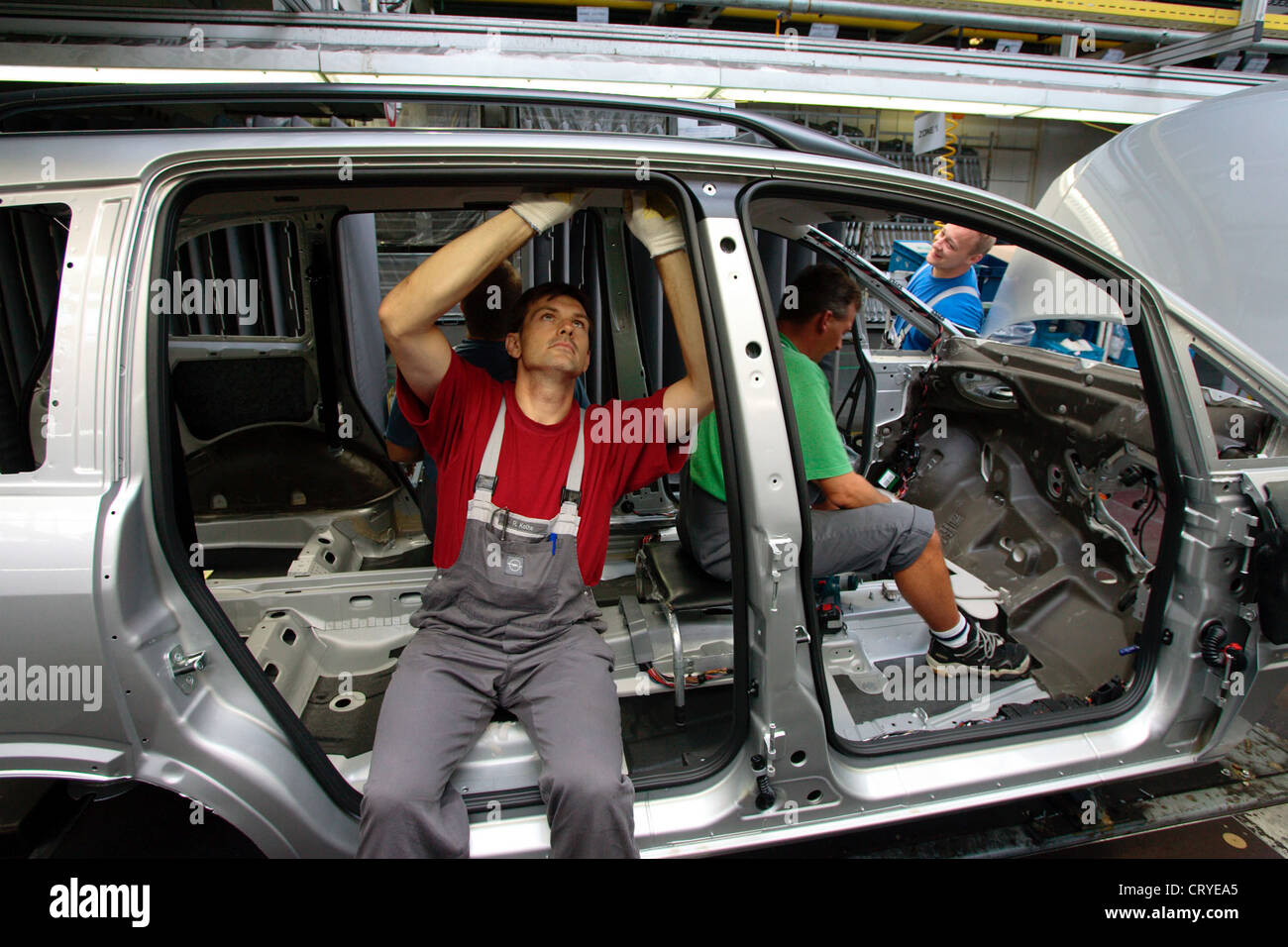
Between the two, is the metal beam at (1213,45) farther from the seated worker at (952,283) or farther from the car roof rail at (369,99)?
the car roof rail at (369,99)

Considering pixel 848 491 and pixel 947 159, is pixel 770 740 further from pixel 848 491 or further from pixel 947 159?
pixel 947 159

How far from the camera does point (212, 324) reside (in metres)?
3.77

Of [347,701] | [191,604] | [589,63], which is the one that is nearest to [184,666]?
[191,604]

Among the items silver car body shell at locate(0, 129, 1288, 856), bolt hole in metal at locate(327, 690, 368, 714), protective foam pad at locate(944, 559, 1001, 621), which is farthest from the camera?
protective foam pad at locate(944, 559, 1001, 621)

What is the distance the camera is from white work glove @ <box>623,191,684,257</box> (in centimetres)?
160

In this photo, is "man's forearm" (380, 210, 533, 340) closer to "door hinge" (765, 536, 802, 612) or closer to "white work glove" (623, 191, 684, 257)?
"white work glove" (623, 191, 684, 257)

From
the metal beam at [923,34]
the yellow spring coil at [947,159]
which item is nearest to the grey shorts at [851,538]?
the yellow spring coil at [947,159]

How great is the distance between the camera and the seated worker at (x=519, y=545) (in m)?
1.40

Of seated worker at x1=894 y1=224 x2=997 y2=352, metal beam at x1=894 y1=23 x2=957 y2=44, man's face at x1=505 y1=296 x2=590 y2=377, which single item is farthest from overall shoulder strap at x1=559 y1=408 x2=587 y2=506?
metal beam at x1=894 y1=23 x2=957 y2=44

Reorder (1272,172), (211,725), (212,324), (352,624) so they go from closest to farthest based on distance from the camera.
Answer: (211,725) → (352,624) → (1272,172) → (212,324)
